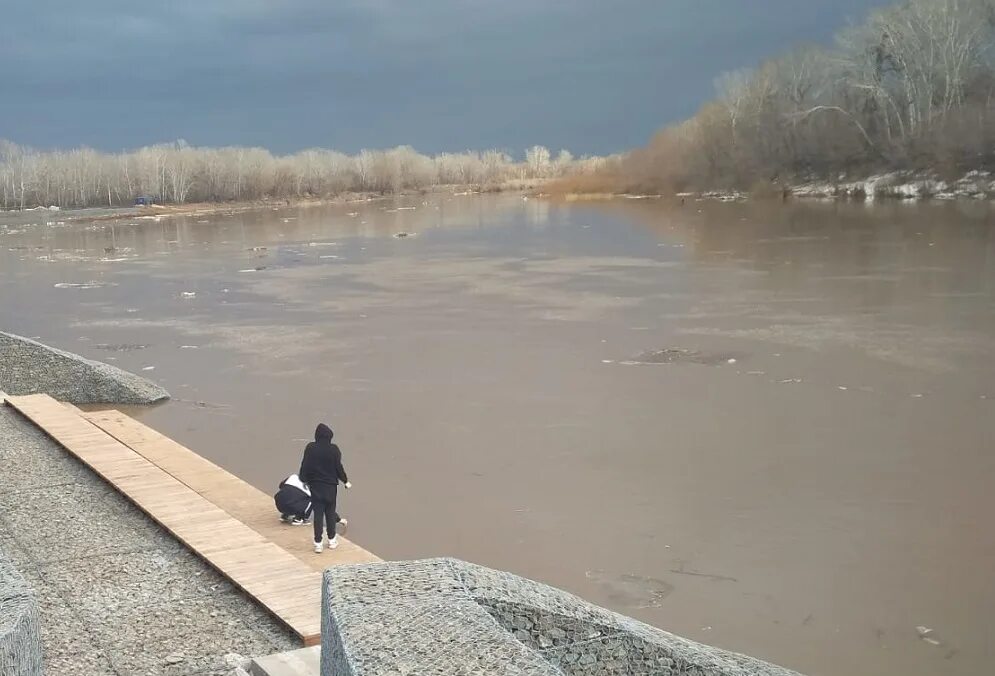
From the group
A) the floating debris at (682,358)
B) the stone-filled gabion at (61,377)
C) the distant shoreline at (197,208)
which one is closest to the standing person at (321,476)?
the stone-filled gabion at (61,377)

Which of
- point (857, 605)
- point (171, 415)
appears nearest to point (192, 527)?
point (857, 605)

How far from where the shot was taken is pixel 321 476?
7930 millimetres

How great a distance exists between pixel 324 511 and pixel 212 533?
986mm

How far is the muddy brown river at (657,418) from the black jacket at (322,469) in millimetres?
1272

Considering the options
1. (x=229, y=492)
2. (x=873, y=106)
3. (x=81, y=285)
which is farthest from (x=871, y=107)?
(x=229, y=492)

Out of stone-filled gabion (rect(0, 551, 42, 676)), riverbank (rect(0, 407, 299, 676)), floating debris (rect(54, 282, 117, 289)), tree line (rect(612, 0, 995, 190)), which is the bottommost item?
riverbank (rect(0, 407, 299, 676))

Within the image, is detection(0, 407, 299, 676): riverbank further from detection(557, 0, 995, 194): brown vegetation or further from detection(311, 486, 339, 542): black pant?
detection(557, 0, 995, 194): brown vegetation

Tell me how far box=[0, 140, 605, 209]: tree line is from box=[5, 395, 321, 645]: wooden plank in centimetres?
11541

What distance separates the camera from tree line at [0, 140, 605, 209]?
124 meters

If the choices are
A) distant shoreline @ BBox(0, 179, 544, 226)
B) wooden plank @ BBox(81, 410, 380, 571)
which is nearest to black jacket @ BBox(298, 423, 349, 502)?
wooden plank @ BBox(81, 410, 380, 571)

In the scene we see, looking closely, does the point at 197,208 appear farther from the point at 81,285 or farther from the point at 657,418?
the point at 657,418

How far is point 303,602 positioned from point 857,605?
14.0 feet

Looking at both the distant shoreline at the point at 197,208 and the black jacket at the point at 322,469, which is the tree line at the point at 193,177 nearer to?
the distant shoreline at the point at 197,208

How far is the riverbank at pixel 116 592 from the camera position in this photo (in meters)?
5.61
